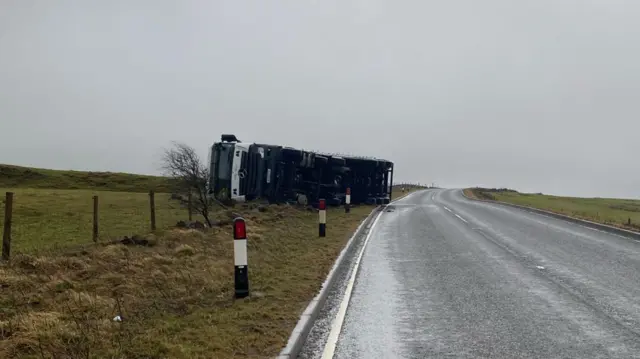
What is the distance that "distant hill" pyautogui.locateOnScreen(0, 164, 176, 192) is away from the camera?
160 ft

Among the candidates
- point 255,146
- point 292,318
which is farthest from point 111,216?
point 292,318

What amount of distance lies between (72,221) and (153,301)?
11841mm

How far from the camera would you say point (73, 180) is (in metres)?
52.1

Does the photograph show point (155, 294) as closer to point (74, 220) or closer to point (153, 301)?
point (153, 301)

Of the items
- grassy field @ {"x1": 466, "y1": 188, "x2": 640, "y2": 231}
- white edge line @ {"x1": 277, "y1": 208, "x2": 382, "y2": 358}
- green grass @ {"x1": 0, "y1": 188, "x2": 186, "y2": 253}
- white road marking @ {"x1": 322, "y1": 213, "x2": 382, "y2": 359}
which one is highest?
grassy field @ {"x1": 466, "y1": 188, "x2": 640, "y2": 231}

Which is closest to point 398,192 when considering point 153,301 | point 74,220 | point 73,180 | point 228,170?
point 73,180

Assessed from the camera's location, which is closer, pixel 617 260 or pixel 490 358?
pixel 490 358

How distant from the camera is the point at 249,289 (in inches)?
315

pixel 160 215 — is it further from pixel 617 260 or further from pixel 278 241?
pixel 617 260

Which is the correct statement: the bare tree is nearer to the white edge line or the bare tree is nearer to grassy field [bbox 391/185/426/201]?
the white edge line

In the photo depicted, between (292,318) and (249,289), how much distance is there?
62.0 inches

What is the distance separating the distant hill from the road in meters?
38.7

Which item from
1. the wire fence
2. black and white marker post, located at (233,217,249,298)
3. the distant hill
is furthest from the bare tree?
the distant hill

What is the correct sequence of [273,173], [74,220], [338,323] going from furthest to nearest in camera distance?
[273,173] → [74,220] → [338,323]
